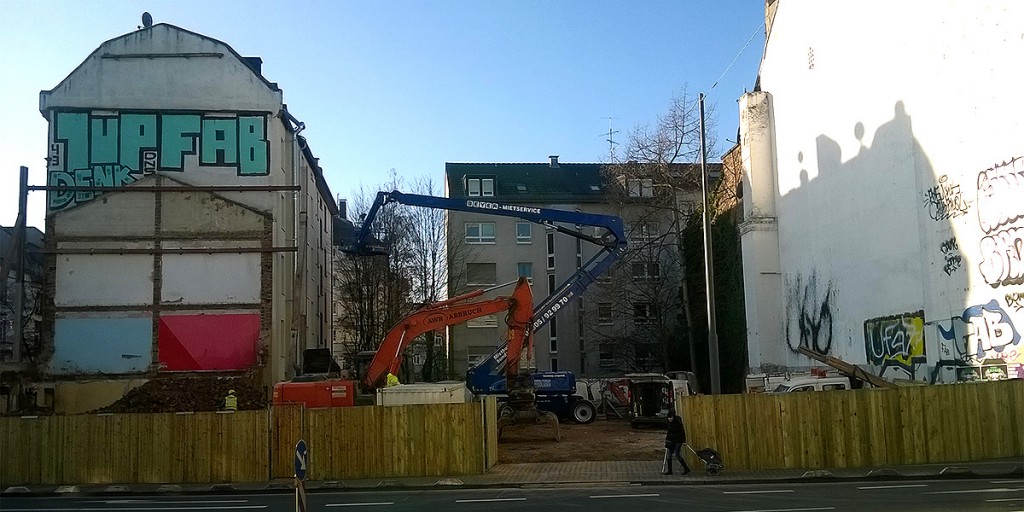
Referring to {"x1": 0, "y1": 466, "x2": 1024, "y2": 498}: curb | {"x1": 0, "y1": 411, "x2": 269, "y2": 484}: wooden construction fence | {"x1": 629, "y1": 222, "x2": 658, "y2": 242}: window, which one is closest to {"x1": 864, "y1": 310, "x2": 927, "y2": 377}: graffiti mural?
{"x1": 0, "y1": 466, "x2": 1024, "y2": 498}: curb

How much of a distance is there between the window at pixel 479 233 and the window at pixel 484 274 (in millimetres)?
1499

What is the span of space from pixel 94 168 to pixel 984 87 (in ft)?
99.5

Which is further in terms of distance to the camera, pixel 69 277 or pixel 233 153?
pixel 233 153

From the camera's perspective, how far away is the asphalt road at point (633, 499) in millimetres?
12938

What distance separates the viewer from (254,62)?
38375mm

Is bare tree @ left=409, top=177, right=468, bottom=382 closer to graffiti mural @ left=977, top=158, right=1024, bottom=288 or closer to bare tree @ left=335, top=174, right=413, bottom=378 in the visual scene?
bare tree @ left=335, top=174, right=413, bottom=378

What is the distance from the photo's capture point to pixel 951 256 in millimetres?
23531

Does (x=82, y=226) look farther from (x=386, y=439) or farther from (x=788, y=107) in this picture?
(x=788, y=107)

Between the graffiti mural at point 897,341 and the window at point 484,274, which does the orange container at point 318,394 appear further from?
the window at point 484,274

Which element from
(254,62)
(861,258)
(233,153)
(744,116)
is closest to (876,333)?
(861,258)

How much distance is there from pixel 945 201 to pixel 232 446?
19.7 meters

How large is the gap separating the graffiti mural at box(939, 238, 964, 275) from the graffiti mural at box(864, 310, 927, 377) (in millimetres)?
1900

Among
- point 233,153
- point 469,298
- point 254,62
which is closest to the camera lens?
point 469,298

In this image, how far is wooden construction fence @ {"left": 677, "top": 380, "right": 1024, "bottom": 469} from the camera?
60.7 feet
